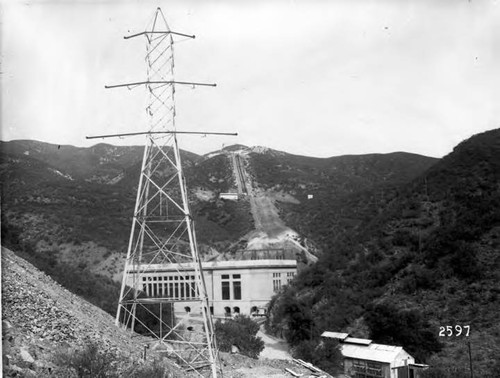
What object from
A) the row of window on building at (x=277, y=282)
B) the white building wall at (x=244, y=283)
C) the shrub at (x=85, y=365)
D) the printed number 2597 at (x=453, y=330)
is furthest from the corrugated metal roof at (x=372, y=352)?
the row of window on building at (x=277, y=282)

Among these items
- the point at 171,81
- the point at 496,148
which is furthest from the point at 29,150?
the point at 171,81

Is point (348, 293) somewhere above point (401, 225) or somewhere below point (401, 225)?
below

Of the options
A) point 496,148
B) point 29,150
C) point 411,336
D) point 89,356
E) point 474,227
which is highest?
point 29,150

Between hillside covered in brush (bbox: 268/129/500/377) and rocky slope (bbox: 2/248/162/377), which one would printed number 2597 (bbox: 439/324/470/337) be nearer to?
hillside covered in brush (bbox: 268/129/500/377)

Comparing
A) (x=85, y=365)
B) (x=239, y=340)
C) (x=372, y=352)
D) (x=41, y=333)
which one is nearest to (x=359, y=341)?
(x=372, y=352)

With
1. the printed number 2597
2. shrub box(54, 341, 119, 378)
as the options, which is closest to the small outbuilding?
the printed number 2597

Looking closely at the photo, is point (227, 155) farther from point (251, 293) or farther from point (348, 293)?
point (348, 293)
